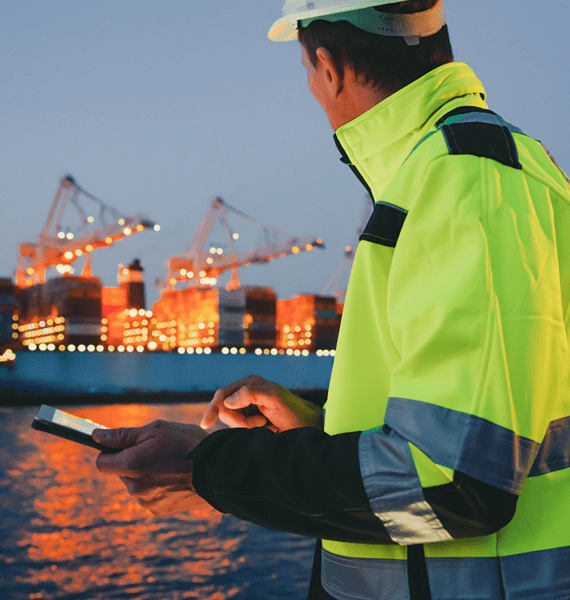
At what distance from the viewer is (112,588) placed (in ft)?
16.1

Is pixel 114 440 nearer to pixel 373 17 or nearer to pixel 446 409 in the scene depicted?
pixel 446 409

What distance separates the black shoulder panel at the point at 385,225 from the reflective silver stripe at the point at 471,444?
234 mm

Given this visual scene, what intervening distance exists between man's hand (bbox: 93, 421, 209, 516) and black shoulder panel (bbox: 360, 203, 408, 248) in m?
0.40

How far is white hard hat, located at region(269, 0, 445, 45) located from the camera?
987mm

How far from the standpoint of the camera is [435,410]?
72cm

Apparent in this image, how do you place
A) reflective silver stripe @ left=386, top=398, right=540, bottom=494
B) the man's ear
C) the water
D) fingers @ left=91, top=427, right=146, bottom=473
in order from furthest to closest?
the water
the man's ear
fingers @ left=91, top=427, right=146, bottom=473
reflective silver stripe @ left=386, top=398, right=540, bottom=494

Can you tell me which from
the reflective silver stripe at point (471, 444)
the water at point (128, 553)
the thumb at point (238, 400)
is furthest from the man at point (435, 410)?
the water at point (128, 553)

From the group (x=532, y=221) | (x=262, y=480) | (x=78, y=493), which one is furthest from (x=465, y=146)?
(x=78, y=493)

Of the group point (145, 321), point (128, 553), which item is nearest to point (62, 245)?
point (145, 321)

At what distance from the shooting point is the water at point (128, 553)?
4.95 m

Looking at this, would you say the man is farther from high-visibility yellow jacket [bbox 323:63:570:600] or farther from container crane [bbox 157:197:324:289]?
container crane [bbox 157:197:324:289]

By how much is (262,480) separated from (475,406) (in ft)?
0.97

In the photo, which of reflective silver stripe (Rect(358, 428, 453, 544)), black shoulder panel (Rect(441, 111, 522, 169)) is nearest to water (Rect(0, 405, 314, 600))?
reflective silver stripe (Rect(358, 428, 453, 544))

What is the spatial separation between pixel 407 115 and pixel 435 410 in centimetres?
50
